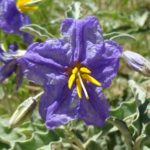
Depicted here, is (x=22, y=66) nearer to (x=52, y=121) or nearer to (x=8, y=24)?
(x=52, y=121)

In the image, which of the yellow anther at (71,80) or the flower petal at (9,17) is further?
the flower petal at (9,17)

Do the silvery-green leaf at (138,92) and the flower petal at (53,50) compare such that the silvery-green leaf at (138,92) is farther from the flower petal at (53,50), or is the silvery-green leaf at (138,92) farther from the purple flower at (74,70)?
the flower petal at (53,50)

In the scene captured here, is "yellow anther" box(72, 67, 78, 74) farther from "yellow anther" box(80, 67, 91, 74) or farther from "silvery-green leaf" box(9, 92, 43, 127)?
"silvery-green leaf" box(9, 92, 43, 127)

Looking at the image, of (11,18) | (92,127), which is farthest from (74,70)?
(11,18)

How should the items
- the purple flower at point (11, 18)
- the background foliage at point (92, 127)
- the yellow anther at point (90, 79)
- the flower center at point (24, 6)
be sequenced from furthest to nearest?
the purple flower at point (11, 18), the flower center at point (24, 6), the background foliage at point (92, 127), the yellow anther at point (90, 79)

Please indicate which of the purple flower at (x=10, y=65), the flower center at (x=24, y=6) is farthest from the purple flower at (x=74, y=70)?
the flower center at (x=24, y=6)

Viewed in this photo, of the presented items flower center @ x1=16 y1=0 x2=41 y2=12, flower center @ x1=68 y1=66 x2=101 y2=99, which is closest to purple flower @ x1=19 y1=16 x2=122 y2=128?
flower center @ x1=68 y1=66 x2=101 y2=99

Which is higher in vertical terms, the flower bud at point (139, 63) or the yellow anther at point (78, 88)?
the flower bud at point (139, 63)

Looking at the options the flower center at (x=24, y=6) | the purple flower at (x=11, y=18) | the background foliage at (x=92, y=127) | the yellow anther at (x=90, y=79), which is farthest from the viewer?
the purple flower at (x=11, y=18)
